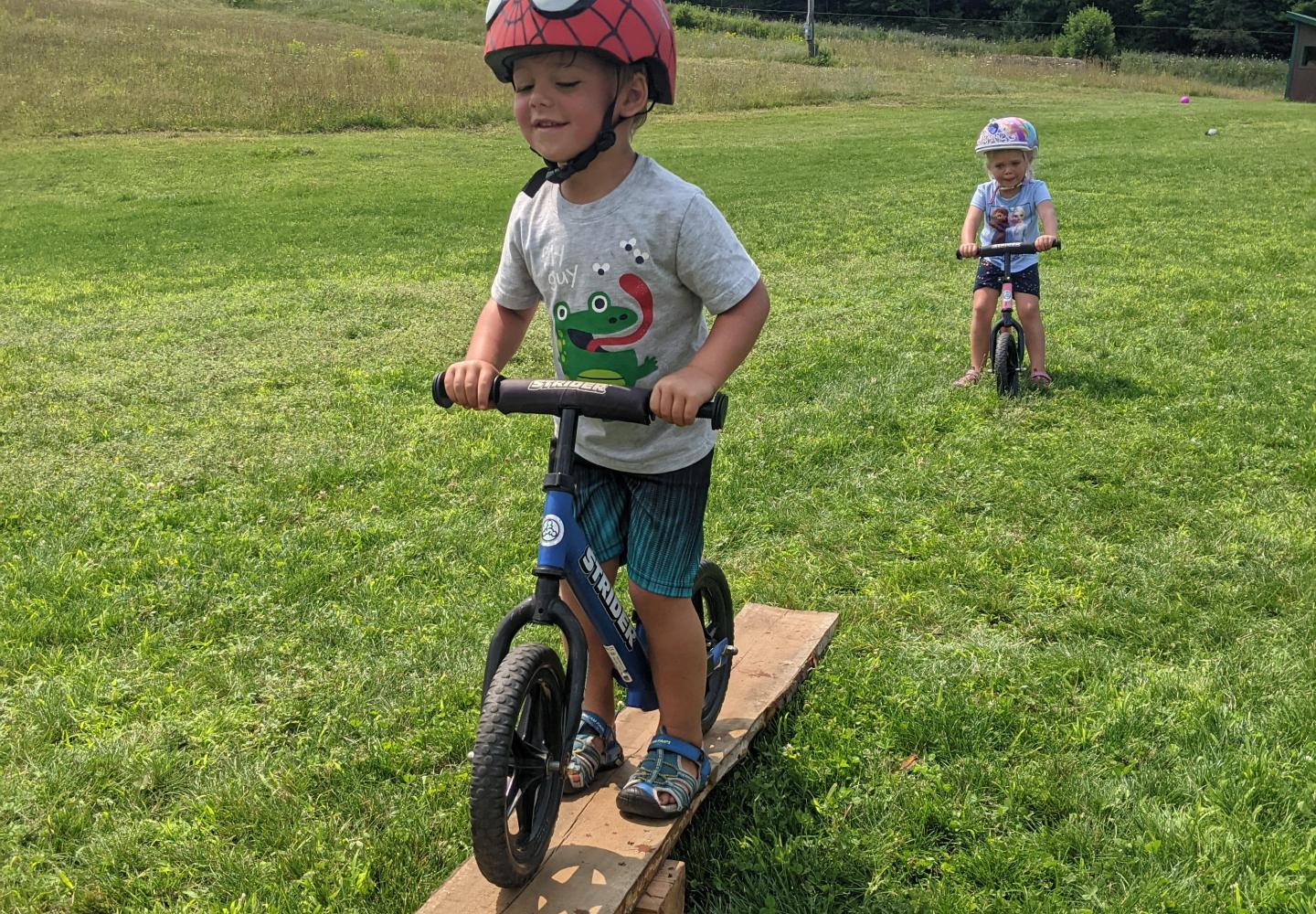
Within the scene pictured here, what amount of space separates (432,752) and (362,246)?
11.8m

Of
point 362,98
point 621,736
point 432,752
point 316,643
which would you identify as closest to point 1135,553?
point 621,736

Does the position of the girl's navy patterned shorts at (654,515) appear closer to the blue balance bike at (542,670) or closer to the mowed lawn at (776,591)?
the blue balance bike at (542,670)

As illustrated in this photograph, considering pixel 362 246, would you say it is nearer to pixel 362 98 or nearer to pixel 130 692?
pixel 130 692

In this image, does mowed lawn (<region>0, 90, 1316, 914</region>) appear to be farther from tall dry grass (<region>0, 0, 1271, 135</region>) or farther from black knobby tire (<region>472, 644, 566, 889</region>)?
tall dry grass (<region>0, 0, 1271, 135</region>)

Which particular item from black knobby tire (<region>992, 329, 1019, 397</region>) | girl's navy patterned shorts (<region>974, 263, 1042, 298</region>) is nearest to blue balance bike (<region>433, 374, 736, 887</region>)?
black knobby tire (<region>992, 329, 1019, 397</region>)

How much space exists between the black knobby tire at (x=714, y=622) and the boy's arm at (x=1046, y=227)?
4.23m

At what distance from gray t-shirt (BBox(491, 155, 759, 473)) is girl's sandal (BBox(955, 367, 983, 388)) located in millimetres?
5001

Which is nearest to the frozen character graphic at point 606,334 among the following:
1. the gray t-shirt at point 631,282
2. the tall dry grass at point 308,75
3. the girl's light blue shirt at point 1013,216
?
the gray t-shirt at point 631,282

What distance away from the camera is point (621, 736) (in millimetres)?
3480

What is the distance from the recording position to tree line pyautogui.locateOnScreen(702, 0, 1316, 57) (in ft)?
249

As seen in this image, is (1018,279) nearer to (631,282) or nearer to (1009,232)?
(1009,232)

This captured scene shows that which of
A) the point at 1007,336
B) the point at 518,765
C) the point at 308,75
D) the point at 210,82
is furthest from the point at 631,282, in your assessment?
the point at 210,82

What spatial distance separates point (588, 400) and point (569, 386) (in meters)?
0.06

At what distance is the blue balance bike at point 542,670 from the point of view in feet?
8.18
